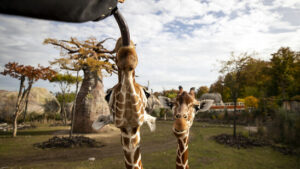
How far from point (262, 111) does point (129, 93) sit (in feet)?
Result: 77.2

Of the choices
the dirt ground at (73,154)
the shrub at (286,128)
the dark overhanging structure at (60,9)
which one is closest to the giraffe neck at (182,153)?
the dark overhanging structure at (60,9)

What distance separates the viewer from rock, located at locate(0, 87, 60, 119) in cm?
1948

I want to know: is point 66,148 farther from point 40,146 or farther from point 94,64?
point 94,64

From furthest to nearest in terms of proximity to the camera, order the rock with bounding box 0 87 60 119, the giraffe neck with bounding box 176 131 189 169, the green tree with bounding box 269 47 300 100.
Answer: the green tree with bounding box 269 47 300 100
the rock with bounding box 0 87 60 119
the giraffe neck with bounding box 176 131 189 169

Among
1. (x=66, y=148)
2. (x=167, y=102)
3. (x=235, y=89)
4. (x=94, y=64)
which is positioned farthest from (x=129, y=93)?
(x=235, y=89)

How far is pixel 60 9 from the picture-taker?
737 mm

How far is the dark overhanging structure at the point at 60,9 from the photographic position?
24.7 inches

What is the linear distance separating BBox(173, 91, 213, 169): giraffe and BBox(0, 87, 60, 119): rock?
23662mm

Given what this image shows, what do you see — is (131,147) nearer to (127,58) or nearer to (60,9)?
(127,58)

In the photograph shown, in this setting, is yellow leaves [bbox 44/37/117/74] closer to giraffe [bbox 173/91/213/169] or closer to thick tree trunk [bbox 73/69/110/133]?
thick tree trunk [bbox 73/69/110/133]

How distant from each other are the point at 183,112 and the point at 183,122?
15 cm

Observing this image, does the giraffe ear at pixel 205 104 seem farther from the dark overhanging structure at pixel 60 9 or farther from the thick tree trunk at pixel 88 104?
the thick tree trunk at pixel 88 104

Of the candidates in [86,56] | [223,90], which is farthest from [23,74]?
[223,90]


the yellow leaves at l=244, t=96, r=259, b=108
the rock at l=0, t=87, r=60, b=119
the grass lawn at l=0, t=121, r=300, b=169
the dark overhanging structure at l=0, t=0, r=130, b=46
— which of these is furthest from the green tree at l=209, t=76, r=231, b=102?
the dark overhanging structure at l=0, t=0, r=130, b=46
